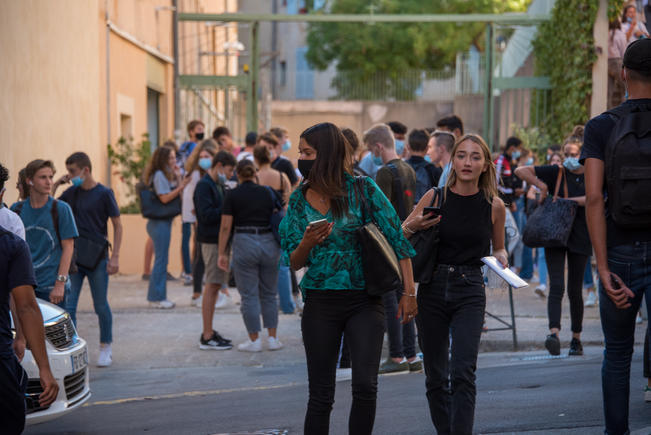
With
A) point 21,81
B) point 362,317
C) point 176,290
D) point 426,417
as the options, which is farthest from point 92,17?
point 362,317

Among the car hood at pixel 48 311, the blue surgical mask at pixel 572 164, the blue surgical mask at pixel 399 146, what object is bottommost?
the car hood at pixel 48 311

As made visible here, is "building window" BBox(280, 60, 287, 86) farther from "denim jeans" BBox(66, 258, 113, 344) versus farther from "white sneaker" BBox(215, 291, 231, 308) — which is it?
"denim jeans" BBox(66, 258, 113, 344)

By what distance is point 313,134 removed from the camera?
16.0 ft

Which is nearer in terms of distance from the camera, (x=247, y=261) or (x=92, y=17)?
(x=247, y=261)

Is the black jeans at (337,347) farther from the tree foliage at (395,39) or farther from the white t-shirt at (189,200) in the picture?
the tree foliage at (395,39)

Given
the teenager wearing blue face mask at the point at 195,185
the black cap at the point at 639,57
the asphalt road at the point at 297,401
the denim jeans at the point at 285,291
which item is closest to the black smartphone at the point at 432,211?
the black cap at the point at 639,57

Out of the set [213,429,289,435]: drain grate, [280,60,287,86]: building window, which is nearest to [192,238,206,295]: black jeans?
[213,429,289,435]: drain grate

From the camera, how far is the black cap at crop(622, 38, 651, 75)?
4590 millimetres

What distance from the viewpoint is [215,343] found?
9.77 meters

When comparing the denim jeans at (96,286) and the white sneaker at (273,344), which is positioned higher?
the denim jeans at (96,286)

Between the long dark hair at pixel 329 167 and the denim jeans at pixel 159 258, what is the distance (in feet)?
24.4

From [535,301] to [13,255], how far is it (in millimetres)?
9309

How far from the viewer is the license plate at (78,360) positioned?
6453 mm

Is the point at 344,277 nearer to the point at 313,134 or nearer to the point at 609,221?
the point at 313,134
